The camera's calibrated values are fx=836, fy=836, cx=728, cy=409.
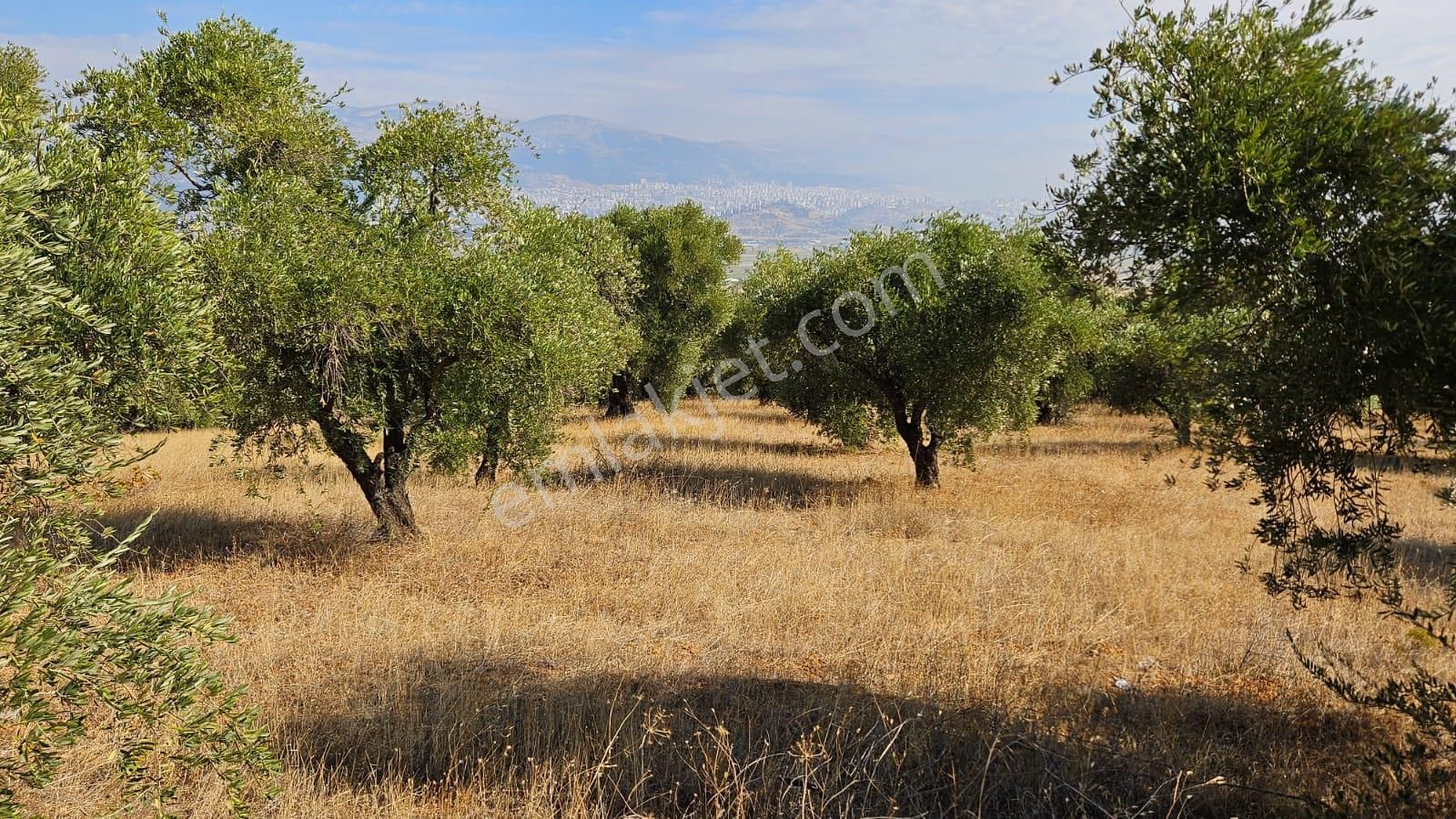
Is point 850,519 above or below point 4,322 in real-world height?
below

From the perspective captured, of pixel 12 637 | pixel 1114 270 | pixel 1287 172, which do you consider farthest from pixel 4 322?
pixel 1287 172

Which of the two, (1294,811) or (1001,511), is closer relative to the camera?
(1294,811)

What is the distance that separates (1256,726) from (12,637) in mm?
8379

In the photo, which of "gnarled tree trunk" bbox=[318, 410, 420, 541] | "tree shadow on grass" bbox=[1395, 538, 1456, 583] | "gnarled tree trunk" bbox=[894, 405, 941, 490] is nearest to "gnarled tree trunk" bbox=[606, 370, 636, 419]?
"gnarled tree trunk" bbox=[894, 405, 941, 490]

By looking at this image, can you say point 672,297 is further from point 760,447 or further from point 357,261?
point 357,261

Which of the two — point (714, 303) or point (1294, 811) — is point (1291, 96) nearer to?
point (1294, 811)

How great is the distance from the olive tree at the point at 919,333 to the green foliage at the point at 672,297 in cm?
1183

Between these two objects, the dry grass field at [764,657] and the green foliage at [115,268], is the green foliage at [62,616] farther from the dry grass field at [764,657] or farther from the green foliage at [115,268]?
the dry grass field at [764,657]

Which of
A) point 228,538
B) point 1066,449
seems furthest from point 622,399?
point 228,538

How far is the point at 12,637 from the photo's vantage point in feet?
10.7

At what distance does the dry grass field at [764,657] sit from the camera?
235 inches

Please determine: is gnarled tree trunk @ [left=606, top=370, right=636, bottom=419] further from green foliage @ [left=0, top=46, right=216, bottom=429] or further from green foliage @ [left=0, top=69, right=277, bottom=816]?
green foliage @ [left=0, top=69, right=277, bottom=816]

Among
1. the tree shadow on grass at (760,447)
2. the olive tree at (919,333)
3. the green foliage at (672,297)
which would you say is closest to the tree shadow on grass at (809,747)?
the olive tree at (919,333)

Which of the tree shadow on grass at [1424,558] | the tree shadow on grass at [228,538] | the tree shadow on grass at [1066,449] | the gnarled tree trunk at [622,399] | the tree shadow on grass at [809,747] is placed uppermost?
the gnarled tree trunk at [622,399]
